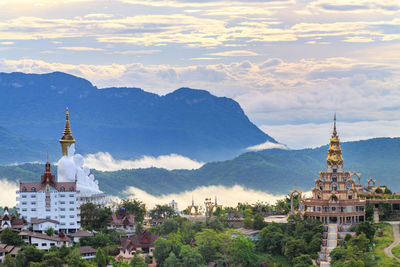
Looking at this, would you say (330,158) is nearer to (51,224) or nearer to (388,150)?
(51,224)

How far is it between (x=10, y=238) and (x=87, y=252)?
713cm

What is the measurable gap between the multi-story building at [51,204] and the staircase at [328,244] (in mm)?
23731

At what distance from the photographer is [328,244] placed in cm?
7850

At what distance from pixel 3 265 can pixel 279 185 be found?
363 feet

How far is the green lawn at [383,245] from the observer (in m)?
70.9

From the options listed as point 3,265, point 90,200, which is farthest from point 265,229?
point 3,265

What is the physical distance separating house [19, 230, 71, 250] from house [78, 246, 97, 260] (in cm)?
231

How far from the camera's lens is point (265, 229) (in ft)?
271

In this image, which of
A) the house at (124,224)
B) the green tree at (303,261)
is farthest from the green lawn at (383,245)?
the house at (124,224)

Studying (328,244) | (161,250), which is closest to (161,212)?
(161,250)

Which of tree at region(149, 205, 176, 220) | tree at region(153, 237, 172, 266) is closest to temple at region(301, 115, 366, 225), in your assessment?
tree at region(153, 237, 172, 266)

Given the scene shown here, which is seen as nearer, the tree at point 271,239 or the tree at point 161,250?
the tree at point 161,250

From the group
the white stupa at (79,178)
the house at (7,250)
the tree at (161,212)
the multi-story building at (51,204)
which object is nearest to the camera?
the house at (7,250)

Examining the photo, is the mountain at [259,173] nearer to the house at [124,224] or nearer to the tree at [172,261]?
the house at [124,224]
